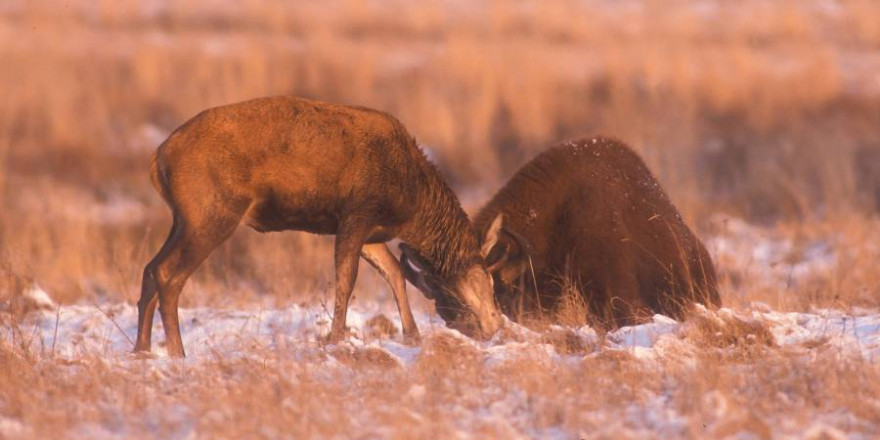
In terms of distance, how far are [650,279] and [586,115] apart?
37.7 feet

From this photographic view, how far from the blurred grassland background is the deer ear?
3.57 meters

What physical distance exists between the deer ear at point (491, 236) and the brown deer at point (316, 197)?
74 millimetres

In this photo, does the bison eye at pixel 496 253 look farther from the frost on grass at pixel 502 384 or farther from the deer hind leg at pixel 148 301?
the deer hind leg at pixel 148 301

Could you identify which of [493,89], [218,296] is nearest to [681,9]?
[493,89]

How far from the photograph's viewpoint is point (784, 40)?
25.8m

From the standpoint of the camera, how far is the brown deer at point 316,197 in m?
8.95

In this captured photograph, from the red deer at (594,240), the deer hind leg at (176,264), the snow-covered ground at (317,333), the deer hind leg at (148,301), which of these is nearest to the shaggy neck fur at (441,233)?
the red deer at (594,240)

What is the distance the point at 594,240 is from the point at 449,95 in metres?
12.3

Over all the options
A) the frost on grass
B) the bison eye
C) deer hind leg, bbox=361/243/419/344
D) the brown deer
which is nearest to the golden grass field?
the frost on grass

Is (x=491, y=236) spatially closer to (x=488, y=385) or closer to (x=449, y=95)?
(x=488, y=385)

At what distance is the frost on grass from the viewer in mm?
6480

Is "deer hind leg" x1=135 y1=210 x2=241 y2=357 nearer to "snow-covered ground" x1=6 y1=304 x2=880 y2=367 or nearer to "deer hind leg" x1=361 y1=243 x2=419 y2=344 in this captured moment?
"snow-covered ground" x1=6 y1=304 x2=880 y2=367

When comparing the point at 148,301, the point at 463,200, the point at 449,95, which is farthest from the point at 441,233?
the point at 449,95

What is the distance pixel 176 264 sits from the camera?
Result: 896cm
